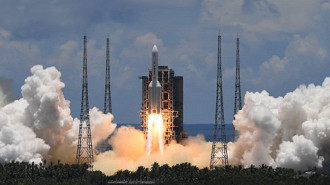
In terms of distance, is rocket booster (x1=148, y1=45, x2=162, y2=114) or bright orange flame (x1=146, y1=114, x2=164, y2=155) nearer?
rocket booster (x1=148, y1=45, x2=162, y2=114)

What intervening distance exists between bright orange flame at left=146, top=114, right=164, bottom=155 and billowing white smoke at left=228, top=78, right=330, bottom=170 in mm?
14710

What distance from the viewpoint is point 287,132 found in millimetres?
181375

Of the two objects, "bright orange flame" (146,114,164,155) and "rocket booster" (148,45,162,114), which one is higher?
"rocket booster" (148,45,162,114)

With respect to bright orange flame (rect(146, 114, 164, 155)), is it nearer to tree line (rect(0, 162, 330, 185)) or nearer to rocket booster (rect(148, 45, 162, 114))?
rocket booster (rect(148, 45, 162, 114))

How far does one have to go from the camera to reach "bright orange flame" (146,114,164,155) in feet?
613

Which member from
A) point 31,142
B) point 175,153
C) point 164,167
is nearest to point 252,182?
point 164,167

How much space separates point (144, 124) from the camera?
194 meters

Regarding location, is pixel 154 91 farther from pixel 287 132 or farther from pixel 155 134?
pixel 287 132

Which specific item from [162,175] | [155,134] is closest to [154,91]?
[155,134]

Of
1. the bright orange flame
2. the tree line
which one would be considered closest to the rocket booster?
the bright orange flame

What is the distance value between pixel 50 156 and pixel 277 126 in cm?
4622

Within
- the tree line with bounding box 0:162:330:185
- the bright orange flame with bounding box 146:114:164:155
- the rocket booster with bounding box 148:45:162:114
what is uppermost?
the rocket booster with bounding box 148:45:162:114

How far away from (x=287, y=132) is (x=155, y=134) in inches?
1033

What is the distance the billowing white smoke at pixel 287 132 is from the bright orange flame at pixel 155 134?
14.7 m
